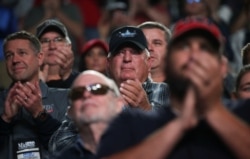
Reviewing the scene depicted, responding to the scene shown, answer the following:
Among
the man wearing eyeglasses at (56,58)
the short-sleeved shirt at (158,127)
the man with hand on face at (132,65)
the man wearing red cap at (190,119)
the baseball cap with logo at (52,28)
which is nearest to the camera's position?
the man wearing red cap at (190,119)

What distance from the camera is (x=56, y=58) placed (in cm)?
887

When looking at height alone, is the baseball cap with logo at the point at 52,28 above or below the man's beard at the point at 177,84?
above

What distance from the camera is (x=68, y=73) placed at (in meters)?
8.88

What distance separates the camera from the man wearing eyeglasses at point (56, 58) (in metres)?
8.82

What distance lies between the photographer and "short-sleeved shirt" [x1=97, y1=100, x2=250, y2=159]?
14.6 feet

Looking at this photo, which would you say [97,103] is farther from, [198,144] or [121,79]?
[121,79]

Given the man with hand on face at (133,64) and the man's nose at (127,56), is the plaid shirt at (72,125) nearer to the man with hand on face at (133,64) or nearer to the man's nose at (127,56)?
the man with hand on face at (133,64)

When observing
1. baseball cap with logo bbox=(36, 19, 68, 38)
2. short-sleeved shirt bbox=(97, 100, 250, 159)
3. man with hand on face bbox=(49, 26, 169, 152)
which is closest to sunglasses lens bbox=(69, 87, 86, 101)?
short-sleeved shirt bbox=(97, 100, 250, 159)

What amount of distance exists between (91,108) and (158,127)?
86 centimetres

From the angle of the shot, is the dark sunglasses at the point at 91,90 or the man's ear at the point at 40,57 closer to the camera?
the dark sunglasses at the point at 91,90

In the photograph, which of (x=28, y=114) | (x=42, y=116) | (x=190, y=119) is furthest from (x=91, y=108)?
(x=28, y=114)

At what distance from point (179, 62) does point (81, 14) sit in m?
7.60

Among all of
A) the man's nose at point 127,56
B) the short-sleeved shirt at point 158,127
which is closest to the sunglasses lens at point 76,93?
the short-sleeved shirt at point 158,127

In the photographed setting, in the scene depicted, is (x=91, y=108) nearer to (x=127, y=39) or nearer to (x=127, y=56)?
(x=127, y=56)
